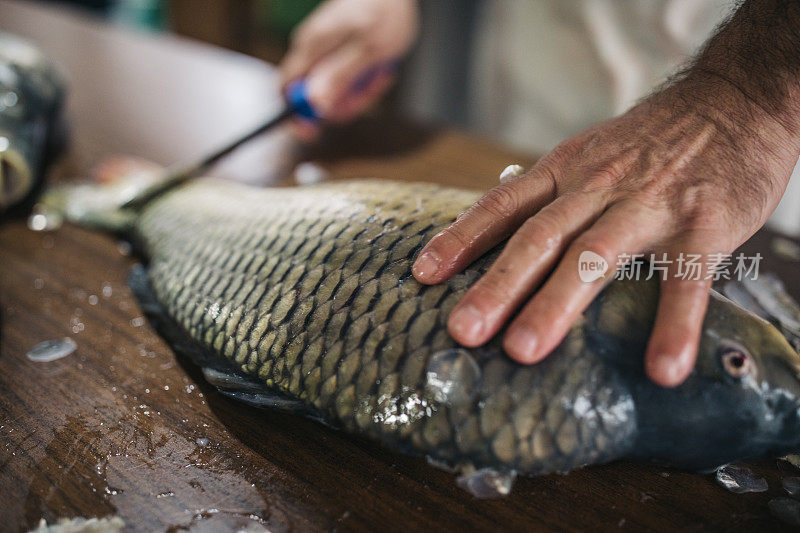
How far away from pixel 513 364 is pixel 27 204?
4.17 ft

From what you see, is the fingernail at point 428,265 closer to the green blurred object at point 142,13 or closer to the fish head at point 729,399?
the fish head at point 729,399

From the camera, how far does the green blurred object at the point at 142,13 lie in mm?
4707

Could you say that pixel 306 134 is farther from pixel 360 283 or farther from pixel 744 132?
pixel 744 132

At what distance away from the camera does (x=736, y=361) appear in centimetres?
69

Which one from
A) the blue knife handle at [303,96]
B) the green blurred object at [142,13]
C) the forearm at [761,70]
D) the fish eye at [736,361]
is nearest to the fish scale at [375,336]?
the fish eye at [736,361]

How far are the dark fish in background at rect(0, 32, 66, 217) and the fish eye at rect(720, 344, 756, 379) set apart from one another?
1.42 metres

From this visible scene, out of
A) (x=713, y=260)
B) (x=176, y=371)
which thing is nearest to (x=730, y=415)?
(x=713, y=260)

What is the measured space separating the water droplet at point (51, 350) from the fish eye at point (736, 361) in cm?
97

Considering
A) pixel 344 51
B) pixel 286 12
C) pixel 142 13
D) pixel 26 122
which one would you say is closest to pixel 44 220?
pixel 26 122

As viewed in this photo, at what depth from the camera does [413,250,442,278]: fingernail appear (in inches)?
30.3

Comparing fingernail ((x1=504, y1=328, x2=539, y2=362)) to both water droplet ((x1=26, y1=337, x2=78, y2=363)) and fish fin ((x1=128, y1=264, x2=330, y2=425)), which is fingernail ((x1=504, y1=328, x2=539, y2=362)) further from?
water droplet ((x1=26, y1=337, x2=78, y2=363))

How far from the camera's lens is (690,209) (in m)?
0.76

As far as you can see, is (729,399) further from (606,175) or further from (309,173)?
(309,173)

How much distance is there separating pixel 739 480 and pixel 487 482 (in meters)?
0.35
